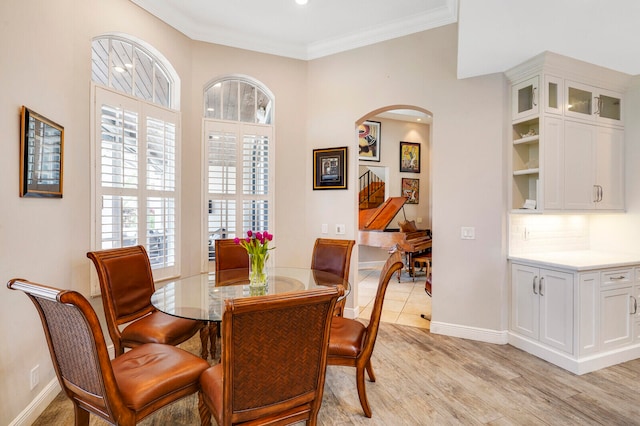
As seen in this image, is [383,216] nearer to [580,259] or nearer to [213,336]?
[580,259]

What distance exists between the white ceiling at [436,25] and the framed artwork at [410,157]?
4299 mm

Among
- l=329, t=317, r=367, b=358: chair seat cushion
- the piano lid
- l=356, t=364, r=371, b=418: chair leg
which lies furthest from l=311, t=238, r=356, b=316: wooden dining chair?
the piano lid

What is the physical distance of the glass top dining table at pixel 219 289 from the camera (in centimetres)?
197

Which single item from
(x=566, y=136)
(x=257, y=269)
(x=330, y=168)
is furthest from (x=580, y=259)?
(x=257, y=269)

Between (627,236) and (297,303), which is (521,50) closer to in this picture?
(627,236)

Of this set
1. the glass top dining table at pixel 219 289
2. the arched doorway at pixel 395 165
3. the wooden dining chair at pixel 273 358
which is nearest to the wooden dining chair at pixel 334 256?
the glass top dining table at pixel 219 289

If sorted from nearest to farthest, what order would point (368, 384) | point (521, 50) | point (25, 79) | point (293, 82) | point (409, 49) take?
point (25, 79) → point (368, 384) → point (521, 50) → point (409, 49) → point (293, 82)

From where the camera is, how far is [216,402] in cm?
145

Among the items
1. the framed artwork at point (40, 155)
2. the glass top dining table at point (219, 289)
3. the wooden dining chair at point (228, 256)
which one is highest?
the framed artwork at point (40, 155)

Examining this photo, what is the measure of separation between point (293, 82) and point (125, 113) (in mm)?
Result: 2034

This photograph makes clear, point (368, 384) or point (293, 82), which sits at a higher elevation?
point (293, 82)

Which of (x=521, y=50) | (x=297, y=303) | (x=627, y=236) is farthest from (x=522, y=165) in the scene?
(x=297, y=303)

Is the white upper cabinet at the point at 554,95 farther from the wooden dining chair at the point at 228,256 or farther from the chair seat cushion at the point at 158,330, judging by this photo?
the chair seat cushion at the point at 158,330

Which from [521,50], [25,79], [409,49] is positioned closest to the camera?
[25,79]
